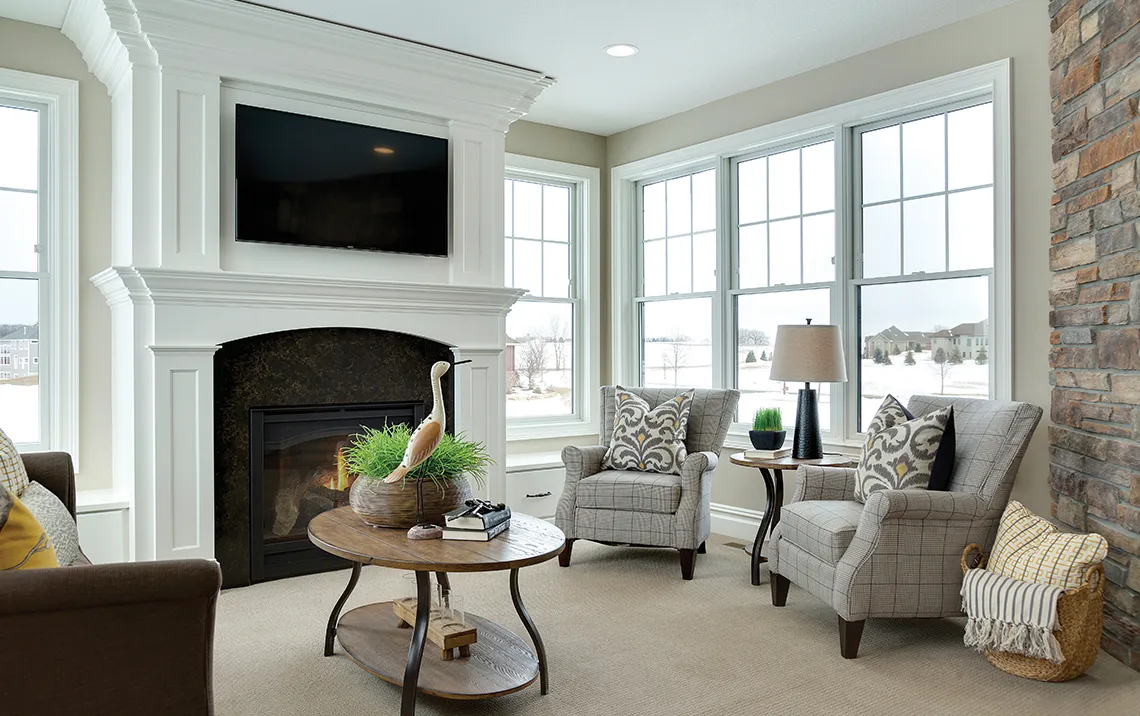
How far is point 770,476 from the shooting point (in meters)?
4.00

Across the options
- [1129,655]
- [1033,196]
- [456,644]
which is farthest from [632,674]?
[1033,196]

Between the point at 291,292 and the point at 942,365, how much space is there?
3.14 metres

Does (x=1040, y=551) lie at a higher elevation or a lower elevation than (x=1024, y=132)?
lower

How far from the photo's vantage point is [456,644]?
8.59ft

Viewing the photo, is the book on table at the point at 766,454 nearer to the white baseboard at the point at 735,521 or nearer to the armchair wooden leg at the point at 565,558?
the white baseboard at the point at 735,521

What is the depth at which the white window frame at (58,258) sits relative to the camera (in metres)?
3.83

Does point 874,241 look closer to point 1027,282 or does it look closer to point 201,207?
point 1027,282

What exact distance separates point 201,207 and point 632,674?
2.71m

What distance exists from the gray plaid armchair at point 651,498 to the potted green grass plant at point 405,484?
4.28ft

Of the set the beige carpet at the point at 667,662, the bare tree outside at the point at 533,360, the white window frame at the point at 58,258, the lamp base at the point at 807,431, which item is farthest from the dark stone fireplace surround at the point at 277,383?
the lamp base at the point at 807,431

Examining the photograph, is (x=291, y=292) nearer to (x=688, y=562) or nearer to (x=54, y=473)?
(x=54, y=473)

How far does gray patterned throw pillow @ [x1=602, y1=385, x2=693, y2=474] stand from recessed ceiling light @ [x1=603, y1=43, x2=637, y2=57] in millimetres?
1798

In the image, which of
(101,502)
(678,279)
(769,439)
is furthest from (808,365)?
(101,502)

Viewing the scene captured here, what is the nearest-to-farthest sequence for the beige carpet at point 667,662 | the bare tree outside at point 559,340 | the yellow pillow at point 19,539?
the yellow pillow at point 19,539 → the beige carpet at point 667,662 → the bare tree outside at point 559,340
